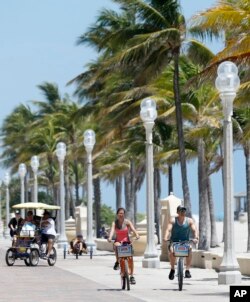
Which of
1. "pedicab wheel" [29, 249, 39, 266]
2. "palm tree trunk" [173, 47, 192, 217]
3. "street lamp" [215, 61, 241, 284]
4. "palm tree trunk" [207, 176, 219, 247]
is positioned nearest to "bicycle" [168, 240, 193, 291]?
"street lamp" [215, 61, 241, 284]

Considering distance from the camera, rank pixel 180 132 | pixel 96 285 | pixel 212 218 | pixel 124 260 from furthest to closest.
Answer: pixel 212 218 → pixel 180 132 → pixel 96 285 → pixel 124 260

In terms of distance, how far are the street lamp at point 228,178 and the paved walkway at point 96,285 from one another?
350 millimetres

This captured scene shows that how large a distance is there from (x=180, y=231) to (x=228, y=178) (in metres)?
1.77

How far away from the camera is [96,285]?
24.5m

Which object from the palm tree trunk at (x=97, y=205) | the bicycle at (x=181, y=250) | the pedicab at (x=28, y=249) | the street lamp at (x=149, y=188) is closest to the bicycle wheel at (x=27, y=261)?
the pedicab at (x=28, y=249)

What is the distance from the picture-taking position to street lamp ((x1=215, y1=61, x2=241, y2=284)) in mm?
23734

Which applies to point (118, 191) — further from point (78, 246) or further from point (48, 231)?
point (48, 231)

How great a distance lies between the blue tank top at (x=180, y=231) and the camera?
23281 mm

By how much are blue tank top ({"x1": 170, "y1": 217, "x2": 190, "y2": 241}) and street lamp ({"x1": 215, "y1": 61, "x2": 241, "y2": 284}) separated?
1049 millimetres

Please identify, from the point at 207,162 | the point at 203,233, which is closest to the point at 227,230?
the point at 203,233

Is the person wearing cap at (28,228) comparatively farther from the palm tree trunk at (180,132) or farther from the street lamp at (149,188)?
the palm tree trunk at (180,132)

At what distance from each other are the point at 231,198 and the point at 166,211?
1112 centimetres

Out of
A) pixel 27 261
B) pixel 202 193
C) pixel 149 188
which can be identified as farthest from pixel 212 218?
pixel 149 188

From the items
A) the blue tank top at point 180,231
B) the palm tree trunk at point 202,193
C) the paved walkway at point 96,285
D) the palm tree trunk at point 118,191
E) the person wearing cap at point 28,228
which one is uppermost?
the palm tree trunk at point 118,191
